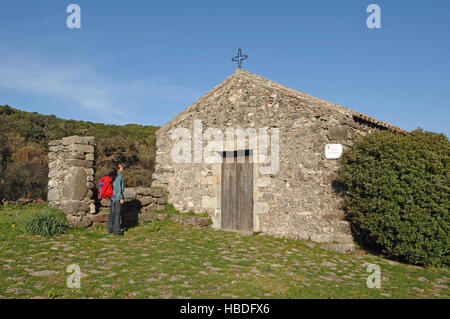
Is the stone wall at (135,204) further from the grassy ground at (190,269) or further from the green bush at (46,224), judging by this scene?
the green bush at (46,224)

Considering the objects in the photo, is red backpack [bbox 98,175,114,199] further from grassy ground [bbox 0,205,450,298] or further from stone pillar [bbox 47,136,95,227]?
grassy ground [bbox 0,205,450,298]

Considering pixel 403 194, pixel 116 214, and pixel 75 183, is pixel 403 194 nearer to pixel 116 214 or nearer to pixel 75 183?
pixel 116 214

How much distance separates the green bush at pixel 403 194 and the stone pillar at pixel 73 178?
6.10 metres

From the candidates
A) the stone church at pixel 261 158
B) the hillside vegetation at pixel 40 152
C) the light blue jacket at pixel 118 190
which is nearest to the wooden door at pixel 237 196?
the stone church at pixel 261 158

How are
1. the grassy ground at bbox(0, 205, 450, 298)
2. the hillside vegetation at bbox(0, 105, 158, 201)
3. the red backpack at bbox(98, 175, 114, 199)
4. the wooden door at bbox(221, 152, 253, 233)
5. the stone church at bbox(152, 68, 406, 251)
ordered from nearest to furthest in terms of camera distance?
the grassy ground at bbox(0, 205, 450, 298) → the stone church at bbox(152, 68, 406, 251) → the red backpack at bbox(98, 175, 114, 199) → the wooden door at bbox(221, 152, 253, 233) → the hillside vegetation at bbox(0, 105, 158, 201)

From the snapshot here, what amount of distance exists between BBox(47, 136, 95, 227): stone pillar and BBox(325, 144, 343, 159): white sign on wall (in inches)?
231

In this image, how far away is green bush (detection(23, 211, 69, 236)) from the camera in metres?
7.56

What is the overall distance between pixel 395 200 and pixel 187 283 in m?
4.47

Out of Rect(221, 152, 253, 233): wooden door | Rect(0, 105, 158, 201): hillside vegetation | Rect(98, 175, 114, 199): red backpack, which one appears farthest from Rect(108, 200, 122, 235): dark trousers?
Rect(0, 105, 158, 201): hillside vegetation

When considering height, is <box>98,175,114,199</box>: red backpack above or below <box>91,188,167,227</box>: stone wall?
above

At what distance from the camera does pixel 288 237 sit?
856 centimetres
